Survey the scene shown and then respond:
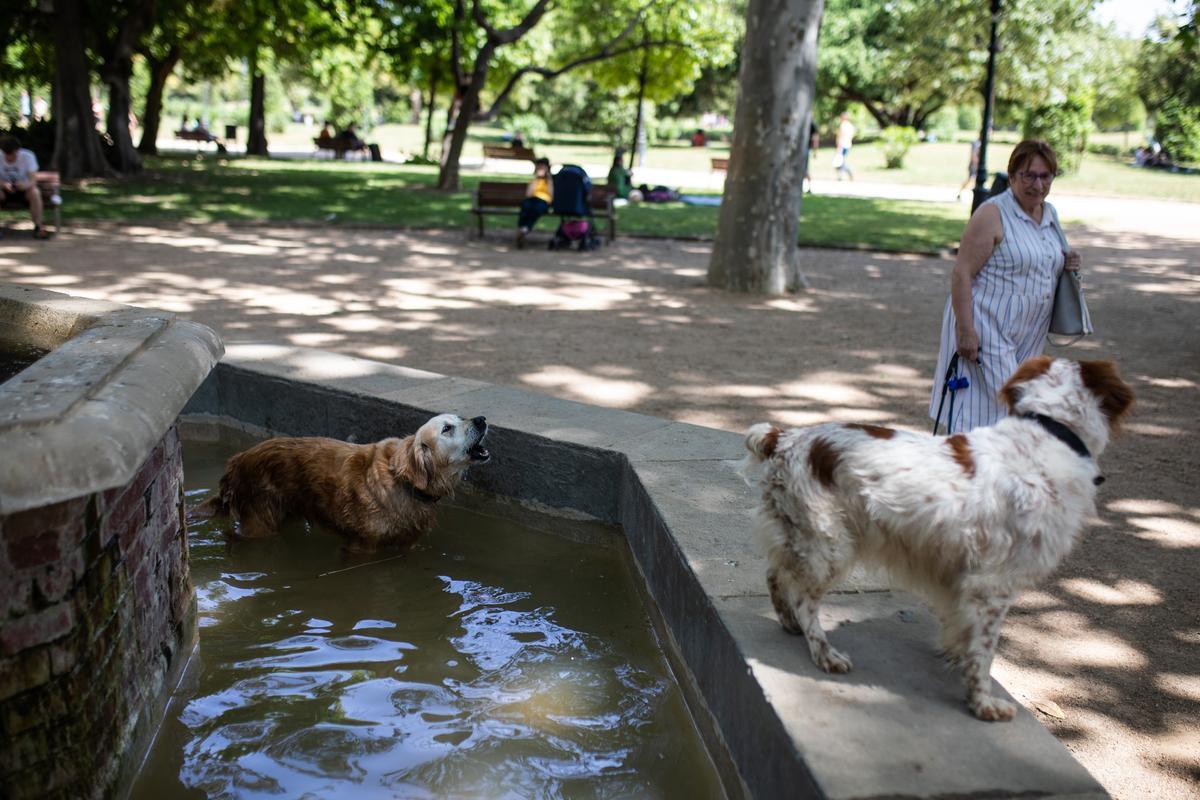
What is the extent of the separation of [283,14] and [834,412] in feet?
86.4

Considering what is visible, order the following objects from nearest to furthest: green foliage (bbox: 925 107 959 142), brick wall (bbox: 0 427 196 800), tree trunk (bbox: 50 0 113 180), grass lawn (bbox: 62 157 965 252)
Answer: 1. brick wall (bbox: 0 427 196 800)
2. grass lawn (bbox: 62 157 965 252)
3. tree trunk (bbox: 50 0 113 180)
4. green foliage (bbox: 925 107 959 142)

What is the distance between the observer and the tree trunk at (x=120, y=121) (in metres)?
27.8

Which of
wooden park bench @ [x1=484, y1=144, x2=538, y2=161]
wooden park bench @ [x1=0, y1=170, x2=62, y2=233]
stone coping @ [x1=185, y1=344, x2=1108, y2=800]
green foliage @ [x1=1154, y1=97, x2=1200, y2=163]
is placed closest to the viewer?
stone coping @ [x1=185, y1=344, x2=1108, y2=800]

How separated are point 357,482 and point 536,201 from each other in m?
11.7

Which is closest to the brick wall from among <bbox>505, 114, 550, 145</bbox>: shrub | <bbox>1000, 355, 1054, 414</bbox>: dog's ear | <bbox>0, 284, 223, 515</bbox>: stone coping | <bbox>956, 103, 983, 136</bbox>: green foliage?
<bbox>0, 284, 223, 515</bbox>: stone coping

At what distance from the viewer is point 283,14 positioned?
29.2 meters

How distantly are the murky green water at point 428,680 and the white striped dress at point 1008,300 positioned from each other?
2.01 meters

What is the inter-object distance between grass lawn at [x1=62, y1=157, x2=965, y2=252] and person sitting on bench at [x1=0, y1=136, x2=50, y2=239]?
8.27 ft

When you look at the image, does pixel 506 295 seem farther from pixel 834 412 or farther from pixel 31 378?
pixel 31 378

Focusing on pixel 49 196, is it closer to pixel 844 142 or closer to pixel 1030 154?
pixel 1030 154

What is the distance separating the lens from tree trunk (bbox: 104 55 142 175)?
1093 inches

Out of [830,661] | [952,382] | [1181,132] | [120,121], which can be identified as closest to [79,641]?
[830,661]

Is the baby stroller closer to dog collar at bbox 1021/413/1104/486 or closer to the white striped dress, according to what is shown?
the white striped dress

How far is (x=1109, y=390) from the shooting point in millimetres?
3473
